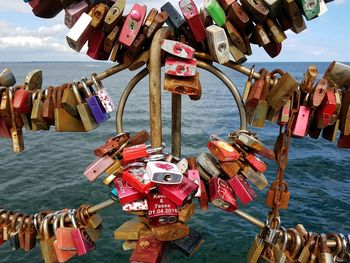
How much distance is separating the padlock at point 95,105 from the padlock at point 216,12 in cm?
93

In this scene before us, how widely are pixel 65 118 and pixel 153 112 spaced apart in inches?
25.3

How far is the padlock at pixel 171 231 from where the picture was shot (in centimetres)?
193

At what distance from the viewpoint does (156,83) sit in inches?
79.5

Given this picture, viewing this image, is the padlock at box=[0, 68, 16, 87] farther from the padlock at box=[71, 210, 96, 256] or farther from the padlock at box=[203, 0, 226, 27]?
the padlock at box=[203, 0, 226, 27]

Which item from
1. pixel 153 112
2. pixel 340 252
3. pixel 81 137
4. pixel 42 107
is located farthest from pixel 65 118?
pixel 81 137

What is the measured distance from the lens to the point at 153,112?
2.07 meters

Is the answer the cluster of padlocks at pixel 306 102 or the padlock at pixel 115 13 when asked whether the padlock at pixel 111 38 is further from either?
the cluster of padlocks at pixel 306 102

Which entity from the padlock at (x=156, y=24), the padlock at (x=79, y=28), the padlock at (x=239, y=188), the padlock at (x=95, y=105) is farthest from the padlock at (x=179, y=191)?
the padlock at (x=79, y=28)

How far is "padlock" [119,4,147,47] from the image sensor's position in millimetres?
2016

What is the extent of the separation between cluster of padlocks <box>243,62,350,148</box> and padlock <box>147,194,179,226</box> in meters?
0.76

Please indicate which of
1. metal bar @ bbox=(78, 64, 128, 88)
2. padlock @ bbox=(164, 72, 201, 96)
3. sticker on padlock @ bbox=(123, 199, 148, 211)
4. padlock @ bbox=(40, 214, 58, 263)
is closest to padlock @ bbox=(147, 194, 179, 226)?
sticker on padlock @ bbox=(123, 199, 148, 211)

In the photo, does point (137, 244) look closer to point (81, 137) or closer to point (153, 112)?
point (153, 112)

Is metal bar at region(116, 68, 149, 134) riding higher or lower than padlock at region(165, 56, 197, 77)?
lower

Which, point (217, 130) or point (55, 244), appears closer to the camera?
point (55, 244)
